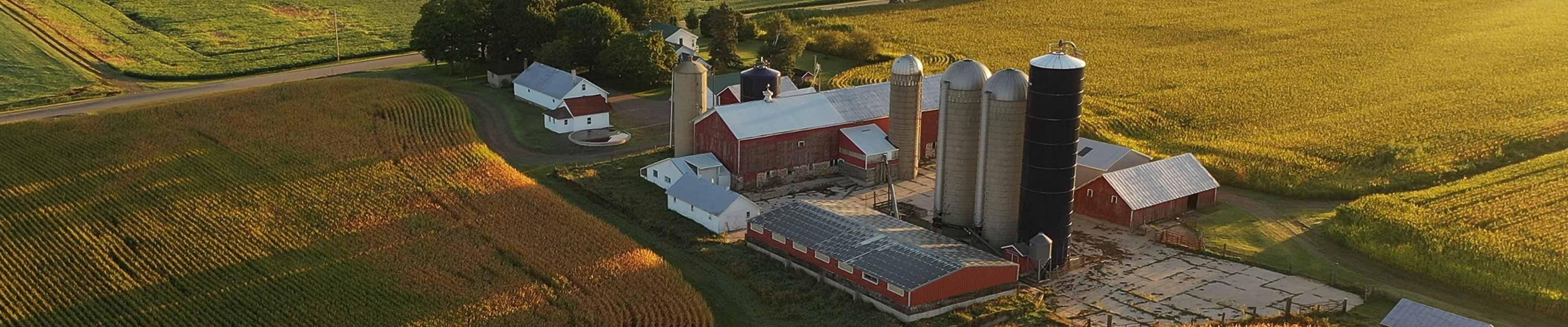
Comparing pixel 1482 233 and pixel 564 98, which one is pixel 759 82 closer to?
pixel 564 98

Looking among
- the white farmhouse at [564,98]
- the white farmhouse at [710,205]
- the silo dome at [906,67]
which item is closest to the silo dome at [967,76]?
the silo dome at [906,67]

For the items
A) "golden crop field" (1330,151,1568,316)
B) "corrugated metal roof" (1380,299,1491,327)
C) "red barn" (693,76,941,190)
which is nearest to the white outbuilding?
"red barn" (693,76,941,190)

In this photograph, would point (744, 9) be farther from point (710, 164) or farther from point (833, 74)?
point (710, 164)

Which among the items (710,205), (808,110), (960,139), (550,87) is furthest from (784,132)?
(550,87)

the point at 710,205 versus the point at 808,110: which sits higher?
the point at 808,110

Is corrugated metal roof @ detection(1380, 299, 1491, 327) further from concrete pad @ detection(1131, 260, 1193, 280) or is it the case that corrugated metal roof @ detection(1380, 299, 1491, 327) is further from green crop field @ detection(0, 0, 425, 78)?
green crop field @ detection(0, 0, 425, 78)

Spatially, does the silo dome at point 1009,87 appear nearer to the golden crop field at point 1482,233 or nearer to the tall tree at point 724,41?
the golden crop field at point 1482,233
